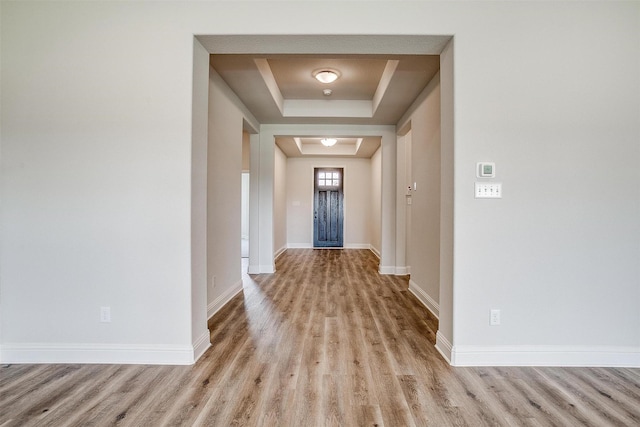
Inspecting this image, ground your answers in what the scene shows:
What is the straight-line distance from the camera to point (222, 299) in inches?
129

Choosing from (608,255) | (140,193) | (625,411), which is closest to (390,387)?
(625,411)

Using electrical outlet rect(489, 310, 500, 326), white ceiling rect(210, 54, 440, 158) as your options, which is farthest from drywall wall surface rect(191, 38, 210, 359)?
electrical outlet rect(489, 310, 500, 326)

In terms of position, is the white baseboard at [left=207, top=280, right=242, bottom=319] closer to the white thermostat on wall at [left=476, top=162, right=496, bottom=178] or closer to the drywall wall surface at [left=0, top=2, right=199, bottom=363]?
the drywall wall surface at [left=0, top=2, right=199, bottom=363]

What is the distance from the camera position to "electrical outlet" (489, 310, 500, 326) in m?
2.05

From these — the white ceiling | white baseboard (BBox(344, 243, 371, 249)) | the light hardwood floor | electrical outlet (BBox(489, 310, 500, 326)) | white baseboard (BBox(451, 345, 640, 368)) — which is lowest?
the light hardwood floor

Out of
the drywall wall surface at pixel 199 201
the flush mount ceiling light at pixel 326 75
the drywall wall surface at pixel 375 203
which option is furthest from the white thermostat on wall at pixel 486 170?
the drywall wall surface at pixel 375 203

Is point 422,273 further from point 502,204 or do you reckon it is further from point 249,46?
point 249,46

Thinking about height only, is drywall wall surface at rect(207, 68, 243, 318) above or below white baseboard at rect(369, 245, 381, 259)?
above

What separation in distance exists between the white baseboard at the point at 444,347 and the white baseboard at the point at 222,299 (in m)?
2.12

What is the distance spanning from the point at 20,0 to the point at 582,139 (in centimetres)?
408

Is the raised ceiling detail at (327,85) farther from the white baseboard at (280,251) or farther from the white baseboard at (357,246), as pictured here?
the white baseboard at (357,246)

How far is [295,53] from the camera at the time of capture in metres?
2.33

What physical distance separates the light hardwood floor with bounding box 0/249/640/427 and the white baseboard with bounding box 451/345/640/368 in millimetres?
A: 63

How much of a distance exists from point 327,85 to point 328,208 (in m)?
4.46
